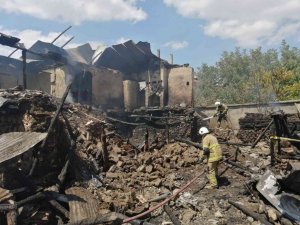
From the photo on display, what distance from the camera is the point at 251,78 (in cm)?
3925

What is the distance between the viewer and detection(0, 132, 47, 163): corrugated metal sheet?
6989 mm

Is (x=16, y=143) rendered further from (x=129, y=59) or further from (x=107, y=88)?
(x=129, y=59)

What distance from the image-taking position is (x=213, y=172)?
972cm

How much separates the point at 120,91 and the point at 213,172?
17.8 metres

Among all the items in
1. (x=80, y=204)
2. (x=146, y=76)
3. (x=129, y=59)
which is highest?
(x=129, y=59)

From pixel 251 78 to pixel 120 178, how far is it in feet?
105

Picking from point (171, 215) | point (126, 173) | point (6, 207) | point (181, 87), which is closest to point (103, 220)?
point (6, 207)

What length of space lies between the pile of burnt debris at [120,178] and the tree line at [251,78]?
64.9 ft

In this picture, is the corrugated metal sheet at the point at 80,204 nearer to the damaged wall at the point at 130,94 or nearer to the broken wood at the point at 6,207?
the broken wood at the point at 6,207

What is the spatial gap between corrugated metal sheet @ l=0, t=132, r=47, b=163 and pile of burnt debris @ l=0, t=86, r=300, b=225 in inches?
0.9

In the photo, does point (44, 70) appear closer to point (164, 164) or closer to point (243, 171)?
point (164, 164)


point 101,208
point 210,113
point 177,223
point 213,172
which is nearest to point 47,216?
point 101,208

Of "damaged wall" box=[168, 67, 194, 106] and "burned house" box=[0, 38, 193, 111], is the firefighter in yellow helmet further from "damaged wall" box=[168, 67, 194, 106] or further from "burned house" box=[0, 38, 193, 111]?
"damaged wall" box=[168, 67, 194, 106]

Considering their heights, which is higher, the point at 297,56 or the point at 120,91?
the point at 297,56
